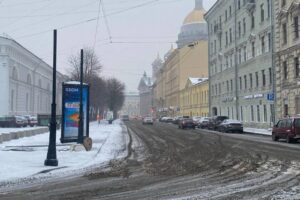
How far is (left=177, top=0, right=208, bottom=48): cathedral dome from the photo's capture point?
129500 mm

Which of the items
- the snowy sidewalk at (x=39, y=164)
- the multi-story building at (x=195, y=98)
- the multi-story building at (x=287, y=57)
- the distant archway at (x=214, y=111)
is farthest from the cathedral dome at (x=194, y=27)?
the snowy sidewalk at (x=39, y=164)

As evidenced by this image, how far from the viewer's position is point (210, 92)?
8300cm

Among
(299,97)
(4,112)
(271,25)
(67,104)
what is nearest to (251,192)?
(67,104)

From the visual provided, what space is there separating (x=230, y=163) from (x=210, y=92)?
2582 inches

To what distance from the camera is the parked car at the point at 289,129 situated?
32.1 m

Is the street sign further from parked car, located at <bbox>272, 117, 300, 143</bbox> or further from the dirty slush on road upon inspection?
the dirty slush on road

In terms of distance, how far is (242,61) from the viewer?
2514 inches

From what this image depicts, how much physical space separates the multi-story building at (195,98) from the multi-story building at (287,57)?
40056 millimetres

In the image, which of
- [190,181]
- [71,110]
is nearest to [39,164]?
[190,181]

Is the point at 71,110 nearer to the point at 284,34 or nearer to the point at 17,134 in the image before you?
the point at 17,134

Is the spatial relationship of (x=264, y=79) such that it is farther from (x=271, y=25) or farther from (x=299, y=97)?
(x=299, y=97)

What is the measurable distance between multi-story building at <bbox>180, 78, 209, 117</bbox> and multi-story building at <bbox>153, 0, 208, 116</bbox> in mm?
6006

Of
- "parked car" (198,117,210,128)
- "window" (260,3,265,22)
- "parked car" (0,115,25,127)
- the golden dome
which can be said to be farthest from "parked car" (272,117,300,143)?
the golden dome

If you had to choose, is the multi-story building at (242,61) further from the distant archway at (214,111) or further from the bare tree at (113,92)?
the bare tree at (113,92)
